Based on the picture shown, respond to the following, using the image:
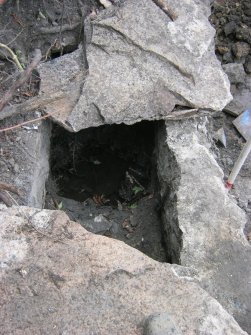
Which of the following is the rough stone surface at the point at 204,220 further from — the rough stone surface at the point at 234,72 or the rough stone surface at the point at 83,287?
the rough stone surface at the point at 234,72

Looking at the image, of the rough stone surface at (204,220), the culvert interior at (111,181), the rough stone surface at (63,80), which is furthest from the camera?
the culvert interior at (111,181)

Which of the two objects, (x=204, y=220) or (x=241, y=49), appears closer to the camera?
(x=204, y=220)

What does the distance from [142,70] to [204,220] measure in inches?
47.8

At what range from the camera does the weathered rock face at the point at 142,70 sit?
3570mm

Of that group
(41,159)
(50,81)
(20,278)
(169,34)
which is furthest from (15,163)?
(169,34)

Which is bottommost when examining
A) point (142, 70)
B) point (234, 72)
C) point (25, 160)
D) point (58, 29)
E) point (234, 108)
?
point (25, 160)

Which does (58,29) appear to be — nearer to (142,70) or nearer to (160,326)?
(142,70)

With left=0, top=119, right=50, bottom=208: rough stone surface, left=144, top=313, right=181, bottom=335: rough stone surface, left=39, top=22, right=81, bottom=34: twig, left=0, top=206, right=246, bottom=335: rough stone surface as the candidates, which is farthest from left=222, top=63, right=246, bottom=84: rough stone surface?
left=144, top=313, right=181, bottom=335: rough stone surface

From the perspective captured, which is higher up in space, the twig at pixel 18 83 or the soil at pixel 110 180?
the twig at pixel 18 83

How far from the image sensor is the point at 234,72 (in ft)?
15.6

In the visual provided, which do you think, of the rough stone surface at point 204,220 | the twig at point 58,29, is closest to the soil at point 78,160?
the twig at point 58,29

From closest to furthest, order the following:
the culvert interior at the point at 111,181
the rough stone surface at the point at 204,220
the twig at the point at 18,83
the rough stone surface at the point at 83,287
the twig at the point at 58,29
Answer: the rough stone surface at the point at 83,287 → the rough stone surface at the point at 204,220 → the twig at the point at 18,83 → the culvert interior at the point at 111,181 → the twig at the point at 58,29

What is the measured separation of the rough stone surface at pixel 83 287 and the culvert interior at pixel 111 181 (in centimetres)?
99

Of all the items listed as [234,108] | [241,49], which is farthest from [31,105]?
[241,49]
